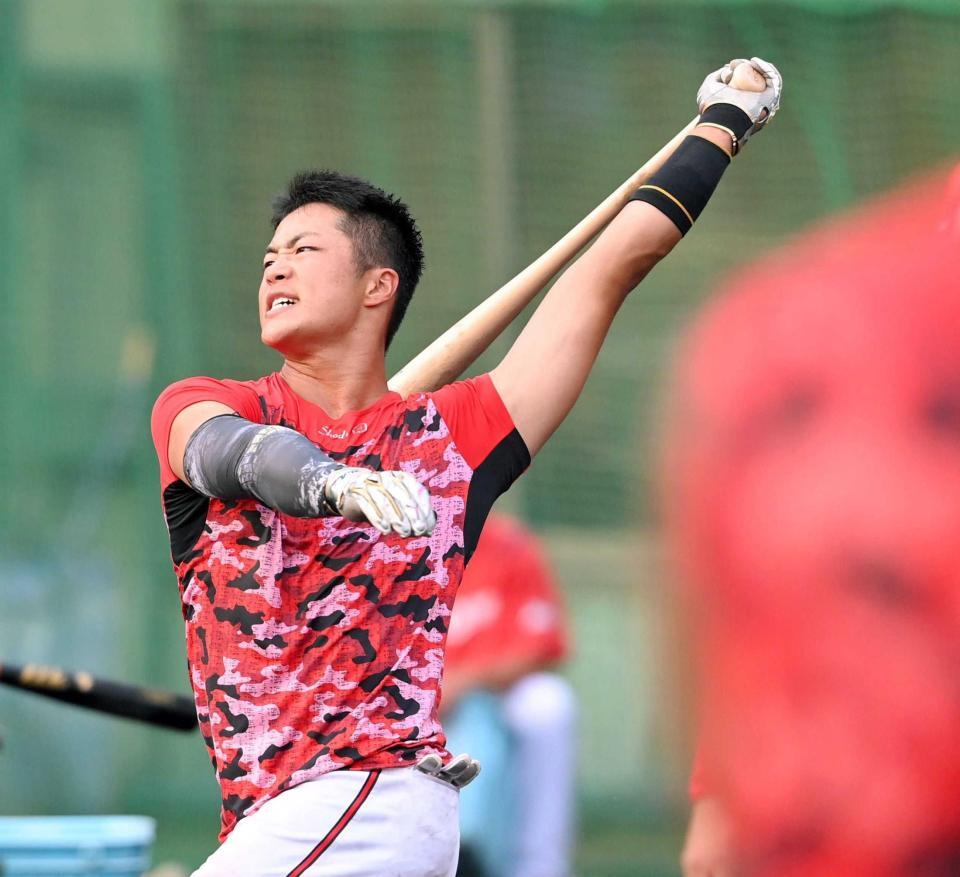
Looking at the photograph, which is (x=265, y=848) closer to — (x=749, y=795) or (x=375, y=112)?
(x=749, y=795)

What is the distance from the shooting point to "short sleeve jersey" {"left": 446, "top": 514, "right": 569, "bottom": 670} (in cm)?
541

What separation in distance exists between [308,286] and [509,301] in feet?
1.75

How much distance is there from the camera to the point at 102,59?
287 inches

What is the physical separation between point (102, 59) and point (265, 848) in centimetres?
572

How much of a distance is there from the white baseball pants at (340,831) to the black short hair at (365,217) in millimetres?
798

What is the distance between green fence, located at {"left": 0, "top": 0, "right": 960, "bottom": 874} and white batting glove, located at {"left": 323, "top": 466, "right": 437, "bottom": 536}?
16.1 feet

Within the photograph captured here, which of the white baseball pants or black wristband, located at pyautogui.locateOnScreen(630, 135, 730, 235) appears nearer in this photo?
the white baseball pants

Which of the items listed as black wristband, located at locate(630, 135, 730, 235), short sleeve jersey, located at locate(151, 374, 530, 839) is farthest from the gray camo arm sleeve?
black wristband, located at locate(630, 135, 730, 235)

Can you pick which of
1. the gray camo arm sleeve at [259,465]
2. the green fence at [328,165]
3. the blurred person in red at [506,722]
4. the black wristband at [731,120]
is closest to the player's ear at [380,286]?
the gray camo arm sleeve at [259,465]

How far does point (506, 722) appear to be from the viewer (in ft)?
17.8

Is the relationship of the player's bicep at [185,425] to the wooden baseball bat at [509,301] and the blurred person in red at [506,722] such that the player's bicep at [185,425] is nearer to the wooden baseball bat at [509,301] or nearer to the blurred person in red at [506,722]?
the wooden baseball bat at [509,301]

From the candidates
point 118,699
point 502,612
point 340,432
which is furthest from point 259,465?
point 502,612

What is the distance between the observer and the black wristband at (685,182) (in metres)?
2.70

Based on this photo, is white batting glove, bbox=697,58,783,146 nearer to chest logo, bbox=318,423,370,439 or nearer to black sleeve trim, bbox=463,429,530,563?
black sleeve trim, bbox=463,429,530,563
